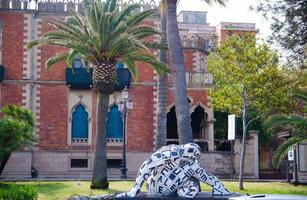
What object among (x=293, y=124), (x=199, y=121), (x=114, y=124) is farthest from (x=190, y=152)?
(x=199, y=121)

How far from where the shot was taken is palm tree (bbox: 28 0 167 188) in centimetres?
2347

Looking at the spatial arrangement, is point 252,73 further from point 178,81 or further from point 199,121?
point 199,121

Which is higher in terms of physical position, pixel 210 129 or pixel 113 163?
pixel 210 129

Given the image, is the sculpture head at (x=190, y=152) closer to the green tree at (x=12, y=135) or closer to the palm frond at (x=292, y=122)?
the palm frond at (x=292, y=122)

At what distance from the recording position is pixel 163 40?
26.9m

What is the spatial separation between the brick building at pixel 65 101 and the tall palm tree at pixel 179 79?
17.5 metres

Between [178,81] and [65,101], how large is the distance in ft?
63.5

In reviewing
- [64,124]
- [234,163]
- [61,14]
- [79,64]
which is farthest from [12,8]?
[234,163]

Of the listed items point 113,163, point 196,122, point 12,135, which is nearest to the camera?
point 12,135

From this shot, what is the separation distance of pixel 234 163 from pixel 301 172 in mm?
5237

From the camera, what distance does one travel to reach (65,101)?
3803 cm

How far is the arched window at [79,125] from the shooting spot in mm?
38031

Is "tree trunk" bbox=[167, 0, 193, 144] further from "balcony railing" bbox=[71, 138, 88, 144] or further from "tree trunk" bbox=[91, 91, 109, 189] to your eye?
"balcony railing" bbox=[71, 138, 88, 144]

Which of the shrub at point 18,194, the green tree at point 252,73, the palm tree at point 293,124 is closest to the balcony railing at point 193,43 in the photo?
the green tree at point 252,73
